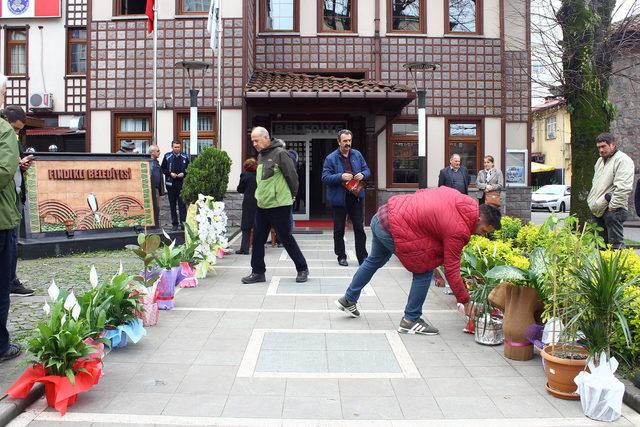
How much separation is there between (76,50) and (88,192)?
14015 mm

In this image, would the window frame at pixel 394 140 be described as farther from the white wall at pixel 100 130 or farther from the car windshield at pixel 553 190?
the car windshield at pixel 553 190

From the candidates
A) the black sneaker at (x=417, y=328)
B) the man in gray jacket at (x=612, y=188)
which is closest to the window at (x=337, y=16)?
the man in gray jacket at (x=612, y=188)

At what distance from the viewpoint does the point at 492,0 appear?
1731 cm

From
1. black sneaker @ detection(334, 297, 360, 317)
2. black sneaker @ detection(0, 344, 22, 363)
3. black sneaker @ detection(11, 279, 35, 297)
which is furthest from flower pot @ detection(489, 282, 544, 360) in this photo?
black sneaker @ detection(11, 279, 35, 297)

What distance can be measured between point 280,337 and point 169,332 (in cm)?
Answer: 102

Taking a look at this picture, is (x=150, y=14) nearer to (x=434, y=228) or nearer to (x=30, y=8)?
(x=30, y=8)

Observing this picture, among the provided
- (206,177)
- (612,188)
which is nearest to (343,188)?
(206,177)

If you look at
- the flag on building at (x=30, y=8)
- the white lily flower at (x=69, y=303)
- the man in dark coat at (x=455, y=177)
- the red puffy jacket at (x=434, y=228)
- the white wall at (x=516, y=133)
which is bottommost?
the white lily flower at (x=69, y=303)

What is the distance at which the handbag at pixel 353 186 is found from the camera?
9047 mm

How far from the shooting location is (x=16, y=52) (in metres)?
23.2

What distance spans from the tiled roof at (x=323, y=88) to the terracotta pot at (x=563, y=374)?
10858 mm

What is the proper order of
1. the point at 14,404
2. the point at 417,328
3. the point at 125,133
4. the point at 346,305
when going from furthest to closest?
the point at 125,133, the point at 346,305, the point at 417,328, the point at 14,404

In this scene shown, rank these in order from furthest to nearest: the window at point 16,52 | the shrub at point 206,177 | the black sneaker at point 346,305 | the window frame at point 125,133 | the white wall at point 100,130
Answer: the window at point 16,52 → the window frame at point 125,133 → the white wall at point 100,130 → the shrub at point 206,177 → the black sneaker at point 346,305

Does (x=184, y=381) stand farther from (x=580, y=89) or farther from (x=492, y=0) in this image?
(x=492, y=0)
